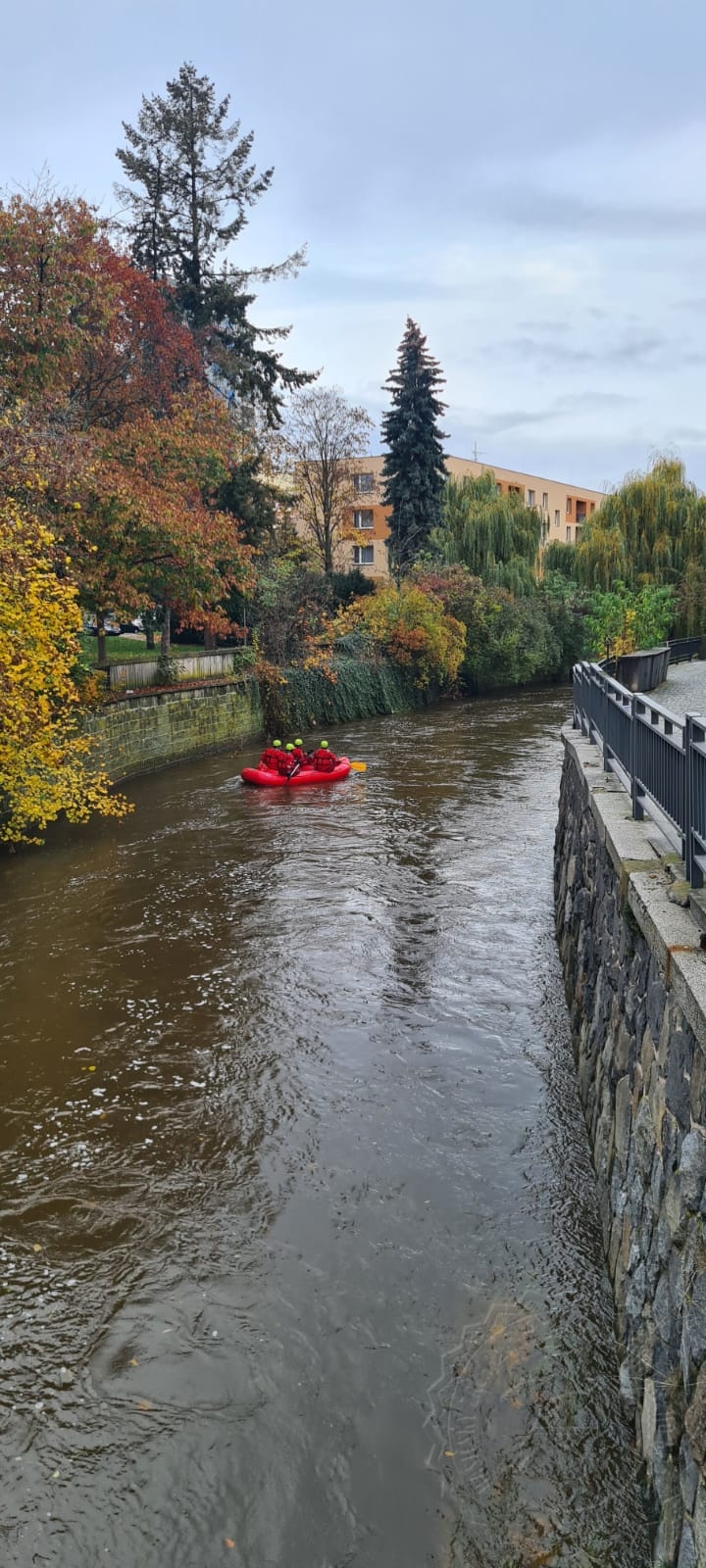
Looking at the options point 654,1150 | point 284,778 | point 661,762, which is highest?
point 661,762

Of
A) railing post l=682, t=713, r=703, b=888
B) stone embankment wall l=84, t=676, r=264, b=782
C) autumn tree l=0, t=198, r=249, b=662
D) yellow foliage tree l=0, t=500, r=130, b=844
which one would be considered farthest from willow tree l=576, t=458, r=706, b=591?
railing post l=682, t=713, r=703, b=888

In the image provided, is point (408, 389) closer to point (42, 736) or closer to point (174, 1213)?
point (42, 736)

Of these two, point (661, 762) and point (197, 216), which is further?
point (197, 216)

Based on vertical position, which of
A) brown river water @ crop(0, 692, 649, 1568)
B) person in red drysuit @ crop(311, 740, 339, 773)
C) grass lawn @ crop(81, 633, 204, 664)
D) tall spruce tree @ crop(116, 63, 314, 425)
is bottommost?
brown river water @ crop(0, 692, 649, 1568)

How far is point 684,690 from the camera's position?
21375 mm

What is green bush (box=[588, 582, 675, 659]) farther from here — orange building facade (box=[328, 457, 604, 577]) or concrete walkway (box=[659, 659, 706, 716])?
orange building facade (box=[328, 457, 604, 577])

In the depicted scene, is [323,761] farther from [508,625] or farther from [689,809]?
[508,625]

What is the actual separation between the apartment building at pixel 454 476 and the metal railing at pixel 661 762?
1339 inches

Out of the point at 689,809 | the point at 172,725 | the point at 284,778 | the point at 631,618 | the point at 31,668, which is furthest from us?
the point at 631,618

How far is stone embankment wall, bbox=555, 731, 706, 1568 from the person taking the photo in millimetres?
3426

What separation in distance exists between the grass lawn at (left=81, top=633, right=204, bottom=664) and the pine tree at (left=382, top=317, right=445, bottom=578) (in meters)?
11.3

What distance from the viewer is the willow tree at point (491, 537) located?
40.1 m

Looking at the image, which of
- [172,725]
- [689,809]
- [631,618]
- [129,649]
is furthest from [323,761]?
[631,618]

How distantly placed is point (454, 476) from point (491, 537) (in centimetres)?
1270
